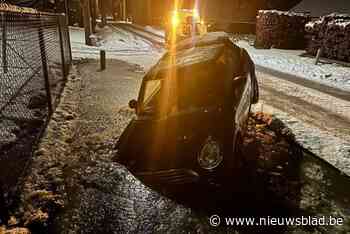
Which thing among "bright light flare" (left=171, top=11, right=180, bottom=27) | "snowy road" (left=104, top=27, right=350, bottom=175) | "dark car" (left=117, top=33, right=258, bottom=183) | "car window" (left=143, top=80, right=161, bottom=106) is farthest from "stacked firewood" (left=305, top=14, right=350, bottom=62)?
"car window" (left=143, top=80, right=161, bottom=106)

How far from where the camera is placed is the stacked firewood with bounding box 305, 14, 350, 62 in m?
11.6

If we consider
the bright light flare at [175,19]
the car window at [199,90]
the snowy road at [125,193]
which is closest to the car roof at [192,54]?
the car window at [199,90]

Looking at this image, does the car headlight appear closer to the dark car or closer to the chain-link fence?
the dark car

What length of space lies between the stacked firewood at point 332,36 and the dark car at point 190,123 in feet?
34.0

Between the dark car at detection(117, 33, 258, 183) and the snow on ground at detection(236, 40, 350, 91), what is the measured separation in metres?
7.34

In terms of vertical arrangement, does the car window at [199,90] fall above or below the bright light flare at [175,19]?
below

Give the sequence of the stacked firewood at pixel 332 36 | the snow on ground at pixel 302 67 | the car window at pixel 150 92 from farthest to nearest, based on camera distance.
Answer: the stacked firewood at pixel 332 36, the snow on ground at pixel 302 67, the car window at pixel 150 92

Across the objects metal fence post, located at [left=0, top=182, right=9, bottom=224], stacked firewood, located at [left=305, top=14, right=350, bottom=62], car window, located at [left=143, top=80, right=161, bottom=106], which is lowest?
A: metal fence post, located at [left=0, top=182, right=9, bottom=224]

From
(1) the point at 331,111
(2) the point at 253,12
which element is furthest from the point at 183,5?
(1) the point at 331,111

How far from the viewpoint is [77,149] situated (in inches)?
176

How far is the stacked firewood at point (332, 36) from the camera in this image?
11.6 metres

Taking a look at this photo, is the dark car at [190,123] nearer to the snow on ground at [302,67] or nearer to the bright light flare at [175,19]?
the snow on ground at [302,67]

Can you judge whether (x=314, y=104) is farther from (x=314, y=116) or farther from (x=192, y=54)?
(x=192, y=54)

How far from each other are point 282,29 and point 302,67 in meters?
5.17
